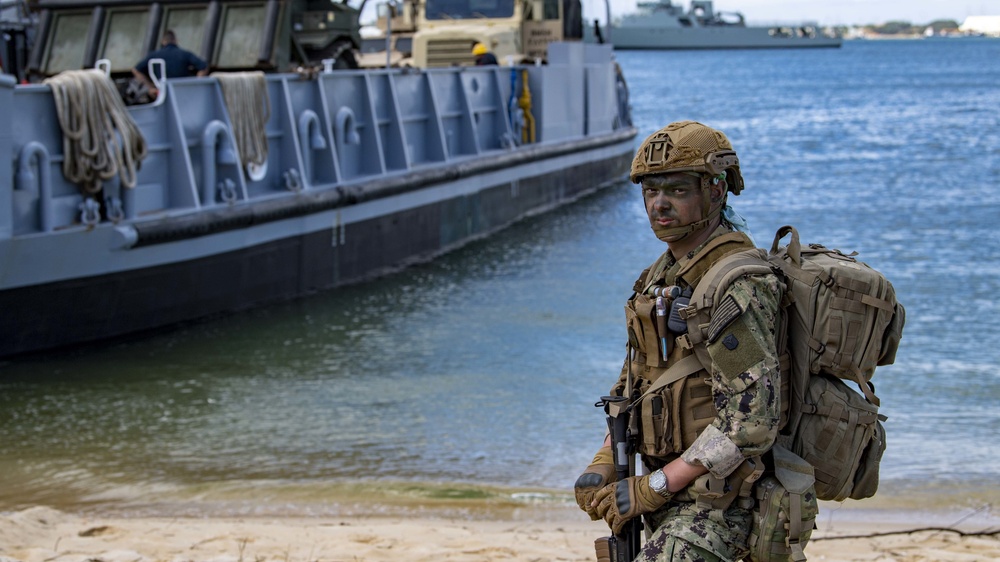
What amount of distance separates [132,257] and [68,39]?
547cm

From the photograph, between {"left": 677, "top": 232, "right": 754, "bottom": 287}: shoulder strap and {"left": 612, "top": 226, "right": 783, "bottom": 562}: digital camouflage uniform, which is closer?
{"left": 612, "top": 226, "right": 783, "bottom": 562}: digital camouflage uniform

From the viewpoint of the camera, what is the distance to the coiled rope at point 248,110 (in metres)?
10.4

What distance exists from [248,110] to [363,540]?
6.26 metres

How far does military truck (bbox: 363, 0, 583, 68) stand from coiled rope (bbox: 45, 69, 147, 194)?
9689mm

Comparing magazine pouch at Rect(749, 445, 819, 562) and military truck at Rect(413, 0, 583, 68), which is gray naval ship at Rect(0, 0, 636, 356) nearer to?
military truck at Rect(413, 0, 583, 68)

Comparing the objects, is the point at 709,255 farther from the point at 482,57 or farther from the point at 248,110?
the point at 482,57

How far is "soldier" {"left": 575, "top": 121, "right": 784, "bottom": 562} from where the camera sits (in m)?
2.49

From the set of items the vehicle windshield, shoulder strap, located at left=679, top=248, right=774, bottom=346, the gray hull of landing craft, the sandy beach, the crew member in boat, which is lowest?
the sandy beach

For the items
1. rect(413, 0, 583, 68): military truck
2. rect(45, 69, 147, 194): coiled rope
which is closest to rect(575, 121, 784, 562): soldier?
rect(45, 69, 147, 194): coiled rope

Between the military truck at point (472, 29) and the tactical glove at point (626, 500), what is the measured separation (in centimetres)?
1583

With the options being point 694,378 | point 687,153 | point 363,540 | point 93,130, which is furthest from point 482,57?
point 694,378

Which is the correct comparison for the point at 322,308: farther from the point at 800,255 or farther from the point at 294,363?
the point at 800,255

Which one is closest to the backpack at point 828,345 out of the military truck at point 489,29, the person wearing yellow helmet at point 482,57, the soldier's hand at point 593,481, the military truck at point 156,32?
the soldier's hand at point 593,481

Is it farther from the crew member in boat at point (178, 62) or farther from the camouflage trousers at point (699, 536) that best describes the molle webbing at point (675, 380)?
the crew member in boat at point (178, 62)
